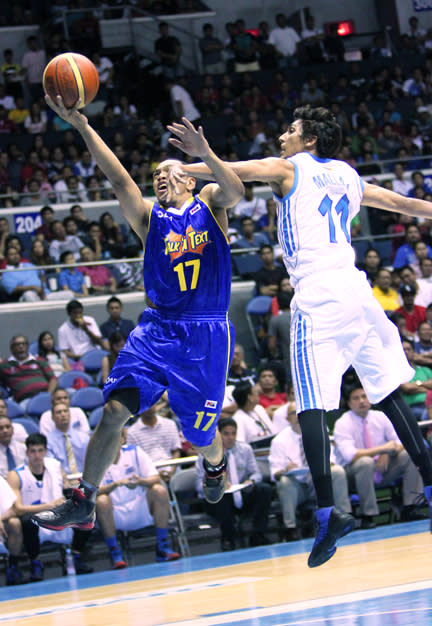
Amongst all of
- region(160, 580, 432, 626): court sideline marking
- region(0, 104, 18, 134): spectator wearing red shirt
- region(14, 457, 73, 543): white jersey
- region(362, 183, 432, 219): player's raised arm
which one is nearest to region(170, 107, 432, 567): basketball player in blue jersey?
region(362, 183, 432, 219): player's raised arm

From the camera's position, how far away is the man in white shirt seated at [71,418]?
10.5 metres

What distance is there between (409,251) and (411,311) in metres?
1.96

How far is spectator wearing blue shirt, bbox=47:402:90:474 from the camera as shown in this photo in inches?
407

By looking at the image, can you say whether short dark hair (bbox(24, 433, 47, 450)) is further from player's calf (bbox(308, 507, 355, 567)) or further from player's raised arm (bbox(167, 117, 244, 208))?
player's calf (bbox(308, 507, 355, 567))

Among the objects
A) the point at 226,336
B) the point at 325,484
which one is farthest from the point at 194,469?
the point at 325,484

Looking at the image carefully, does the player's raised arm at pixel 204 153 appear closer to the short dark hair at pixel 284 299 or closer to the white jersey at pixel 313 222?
the white jersey at pixel 313 222

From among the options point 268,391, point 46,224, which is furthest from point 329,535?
point 46,224

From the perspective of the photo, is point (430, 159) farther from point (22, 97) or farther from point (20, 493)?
point (20, 493)

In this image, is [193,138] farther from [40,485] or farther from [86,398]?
[86,398]

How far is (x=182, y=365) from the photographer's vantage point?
5.88m

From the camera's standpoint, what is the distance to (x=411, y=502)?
10422 millimetres

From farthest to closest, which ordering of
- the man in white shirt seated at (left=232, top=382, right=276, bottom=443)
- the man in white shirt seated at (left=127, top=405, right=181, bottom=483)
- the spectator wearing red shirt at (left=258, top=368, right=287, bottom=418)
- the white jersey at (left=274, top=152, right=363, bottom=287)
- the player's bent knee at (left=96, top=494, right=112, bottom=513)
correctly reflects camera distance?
1. the spectator wearing red shirt at (left=258, top=368, right=287, bottom=418)
2. the man in white shirt seated at (left=232, top=382, right=276, bottom=443)
3. the man in white shirt seated at (left=127, top=405, right=181, bottom=483)
4. the player's bent knee at (left=96, top=494, right=112, bottom=513)
5. the white jersey at (left=274, top=152, right=363, bottom=287)

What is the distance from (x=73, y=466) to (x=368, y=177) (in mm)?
10172

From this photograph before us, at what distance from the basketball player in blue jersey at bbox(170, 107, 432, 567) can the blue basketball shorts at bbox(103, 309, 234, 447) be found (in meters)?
0.86
